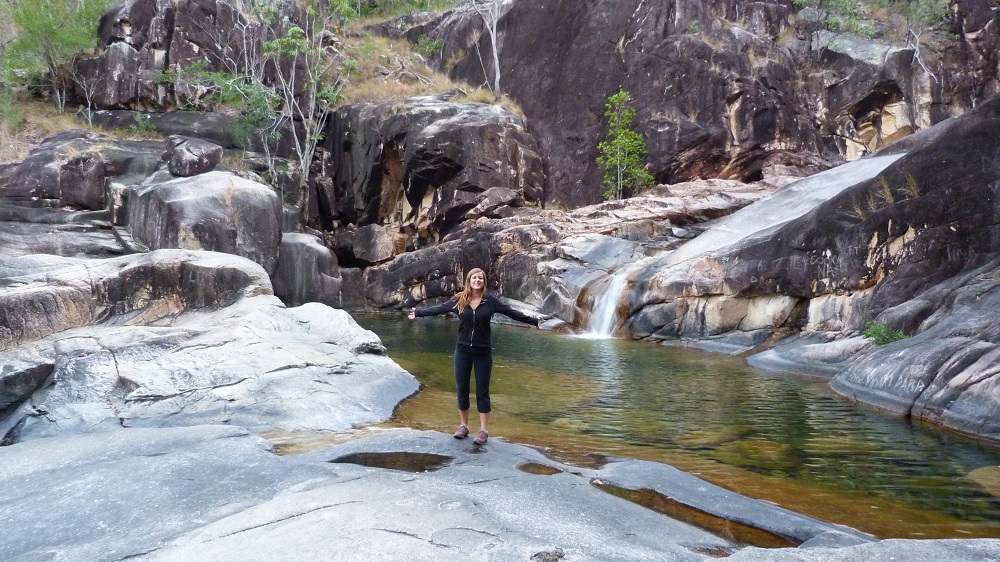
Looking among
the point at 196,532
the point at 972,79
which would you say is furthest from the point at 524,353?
the point at 972,79

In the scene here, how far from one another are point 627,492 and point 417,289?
89.4 feet

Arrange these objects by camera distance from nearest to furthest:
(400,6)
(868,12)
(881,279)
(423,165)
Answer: (881,279) → (423,165) → (868,12) → (400,6)

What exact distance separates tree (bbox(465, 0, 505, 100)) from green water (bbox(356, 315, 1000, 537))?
27.4m

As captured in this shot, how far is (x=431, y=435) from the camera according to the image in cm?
744

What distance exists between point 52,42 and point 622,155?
1086 inches

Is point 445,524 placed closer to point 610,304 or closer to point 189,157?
point 610,304

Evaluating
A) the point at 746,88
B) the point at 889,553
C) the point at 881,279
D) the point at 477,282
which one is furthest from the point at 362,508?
the point at 746,88

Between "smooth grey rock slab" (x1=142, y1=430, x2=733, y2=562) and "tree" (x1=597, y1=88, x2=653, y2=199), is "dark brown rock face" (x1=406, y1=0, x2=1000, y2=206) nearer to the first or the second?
"tree" (x1=597, y1=88, x2=653, y2=199)

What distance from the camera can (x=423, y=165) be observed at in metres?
34.9

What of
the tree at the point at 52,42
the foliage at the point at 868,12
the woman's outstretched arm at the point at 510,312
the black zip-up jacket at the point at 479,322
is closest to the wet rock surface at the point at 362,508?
the black zip-up jacket at the point at 479,322

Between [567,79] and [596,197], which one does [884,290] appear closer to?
[596,197]

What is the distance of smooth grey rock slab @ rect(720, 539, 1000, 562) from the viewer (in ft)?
12.9

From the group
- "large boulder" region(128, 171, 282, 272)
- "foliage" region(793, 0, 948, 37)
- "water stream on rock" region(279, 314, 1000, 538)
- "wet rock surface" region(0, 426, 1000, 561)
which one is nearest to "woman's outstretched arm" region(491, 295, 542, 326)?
"wet rock surface" region(0, 426, 1000, 561)

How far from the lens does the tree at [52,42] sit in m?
33.5
